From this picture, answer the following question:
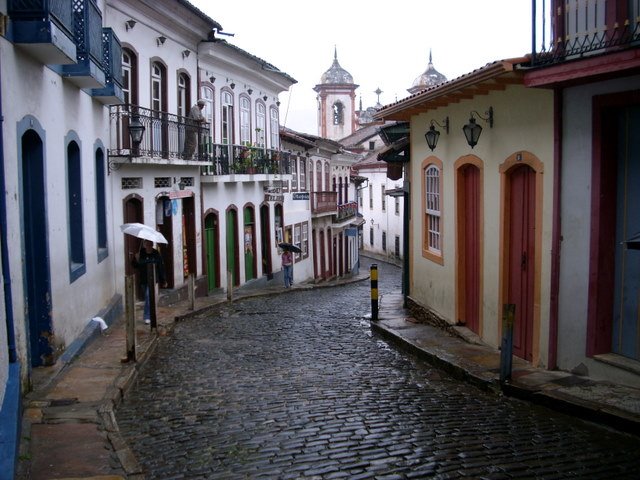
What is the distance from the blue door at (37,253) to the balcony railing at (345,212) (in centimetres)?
3099

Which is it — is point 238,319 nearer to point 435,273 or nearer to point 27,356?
point 435,273

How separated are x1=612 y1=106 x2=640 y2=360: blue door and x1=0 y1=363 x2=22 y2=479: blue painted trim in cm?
586

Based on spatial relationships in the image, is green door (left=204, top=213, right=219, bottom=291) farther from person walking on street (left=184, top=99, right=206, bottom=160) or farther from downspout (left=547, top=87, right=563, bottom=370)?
downspout (left=547, top=87, right=563, bottom=370)

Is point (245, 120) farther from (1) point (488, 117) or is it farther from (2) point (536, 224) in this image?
(2) point (536, 224)

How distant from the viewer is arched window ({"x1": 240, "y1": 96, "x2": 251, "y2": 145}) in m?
24.3

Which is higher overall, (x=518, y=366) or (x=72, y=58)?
(x=72, y=58)

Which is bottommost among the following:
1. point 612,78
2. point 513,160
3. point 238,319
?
point 238,319

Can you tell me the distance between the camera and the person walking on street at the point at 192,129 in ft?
60.3

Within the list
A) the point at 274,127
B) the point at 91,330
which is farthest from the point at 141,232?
the point at 274,127

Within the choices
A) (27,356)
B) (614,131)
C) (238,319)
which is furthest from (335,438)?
(238,319)

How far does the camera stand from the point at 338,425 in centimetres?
701

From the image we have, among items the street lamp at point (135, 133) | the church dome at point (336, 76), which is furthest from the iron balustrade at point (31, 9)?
the church dome at point (336, 76)

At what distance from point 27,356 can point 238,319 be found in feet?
26.3

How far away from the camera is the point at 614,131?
797cm
